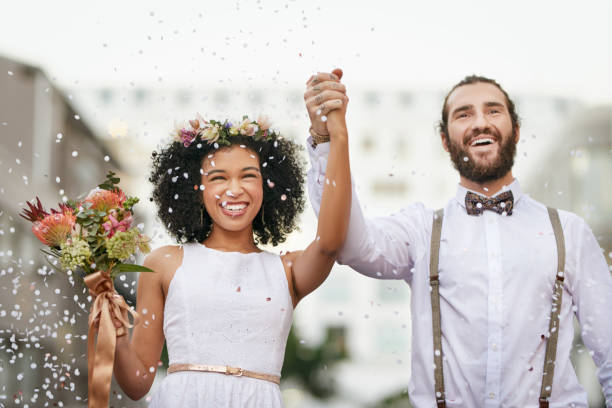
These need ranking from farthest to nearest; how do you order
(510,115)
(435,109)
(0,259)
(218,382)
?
1. (0,259)
2. (435,109)
3. (510,115)
4. (218,382)

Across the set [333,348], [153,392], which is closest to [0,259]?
[333,348]

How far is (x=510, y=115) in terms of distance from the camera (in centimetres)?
394

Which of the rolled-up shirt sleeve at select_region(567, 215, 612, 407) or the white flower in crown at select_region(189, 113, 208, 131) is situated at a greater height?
the white flower in crown at select_region(189, 113, 208, 131)

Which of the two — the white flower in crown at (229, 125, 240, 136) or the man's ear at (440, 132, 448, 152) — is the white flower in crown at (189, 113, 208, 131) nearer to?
the white flower in crown at (229, 125, 240, 136)

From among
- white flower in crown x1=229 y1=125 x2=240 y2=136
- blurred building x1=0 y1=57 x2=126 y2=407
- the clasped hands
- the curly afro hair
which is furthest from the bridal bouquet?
blurred building x1=0 y1=57 x2=126 y2=407

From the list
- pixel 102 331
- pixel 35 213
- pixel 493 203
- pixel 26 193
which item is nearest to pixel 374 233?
pixel 493 203

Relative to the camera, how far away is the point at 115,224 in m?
3.67

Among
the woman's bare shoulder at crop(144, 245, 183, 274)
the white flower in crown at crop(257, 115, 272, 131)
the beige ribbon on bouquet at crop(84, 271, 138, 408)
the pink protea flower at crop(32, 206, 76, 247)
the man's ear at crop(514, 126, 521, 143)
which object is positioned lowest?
the beige ribbon on bouquet at crop(84, 271, 138, 408)

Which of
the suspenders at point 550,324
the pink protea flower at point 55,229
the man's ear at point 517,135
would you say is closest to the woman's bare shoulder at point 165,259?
the pink protea flower at point 55,229

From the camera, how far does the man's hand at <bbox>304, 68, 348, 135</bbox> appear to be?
3445mm

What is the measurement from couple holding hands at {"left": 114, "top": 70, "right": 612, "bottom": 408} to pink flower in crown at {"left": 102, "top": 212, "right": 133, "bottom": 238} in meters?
0.32

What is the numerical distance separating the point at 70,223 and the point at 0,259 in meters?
12.9

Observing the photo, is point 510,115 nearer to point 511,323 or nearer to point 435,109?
point 435,109

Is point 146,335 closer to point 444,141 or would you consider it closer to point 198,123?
point 198,123
